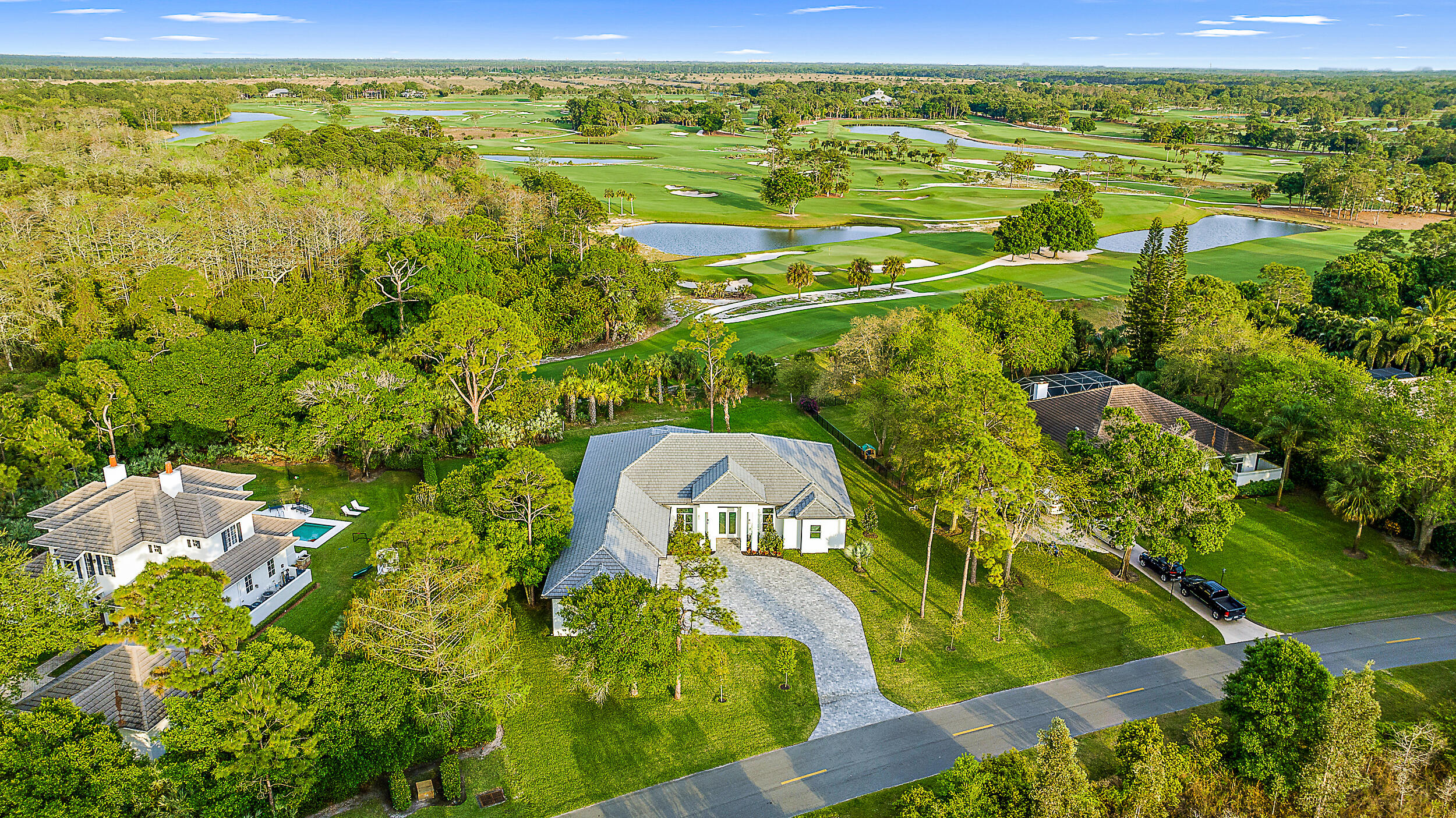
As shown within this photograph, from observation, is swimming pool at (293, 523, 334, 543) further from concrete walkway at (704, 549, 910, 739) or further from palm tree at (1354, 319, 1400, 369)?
palm tree at (1354, 319, 1400, 369)

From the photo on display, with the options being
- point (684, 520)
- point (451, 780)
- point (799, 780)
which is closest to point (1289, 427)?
point (684, 520)

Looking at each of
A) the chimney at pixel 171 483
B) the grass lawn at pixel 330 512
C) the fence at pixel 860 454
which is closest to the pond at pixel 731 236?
the fence at pixel 860 454

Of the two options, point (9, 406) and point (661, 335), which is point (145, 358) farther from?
point (661, 335)

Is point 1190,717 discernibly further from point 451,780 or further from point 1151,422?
point 451,780

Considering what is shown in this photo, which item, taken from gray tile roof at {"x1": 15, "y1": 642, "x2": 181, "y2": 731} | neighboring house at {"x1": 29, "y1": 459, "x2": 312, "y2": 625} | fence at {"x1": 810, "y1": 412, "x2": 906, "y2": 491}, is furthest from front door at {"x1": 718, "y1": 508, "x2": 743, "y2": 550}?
gray tile roof at {"x1": 15, "y1": 642, "x2": 181, "y2": 731}

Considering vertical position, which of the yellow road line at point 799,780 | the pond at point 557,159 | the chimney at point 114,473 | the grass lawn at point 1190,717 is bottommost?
the yellow road line at point 799,780

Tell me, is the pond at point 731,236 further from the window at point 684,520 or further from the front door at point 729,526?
the front door at point 729,526
